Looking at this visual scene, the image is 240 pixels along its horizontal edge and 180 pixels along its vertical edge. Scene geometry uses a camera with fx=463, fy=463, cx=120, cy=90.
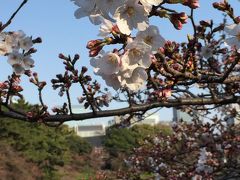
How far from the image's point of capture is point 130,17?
161 centimetres

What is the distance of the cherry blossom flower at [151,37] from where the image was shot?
67.2 inches

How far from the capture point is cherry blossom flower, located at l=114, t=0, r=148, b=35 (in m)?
1.60

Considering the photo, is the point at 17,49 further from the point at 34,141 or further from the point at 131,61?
the point at 34,141

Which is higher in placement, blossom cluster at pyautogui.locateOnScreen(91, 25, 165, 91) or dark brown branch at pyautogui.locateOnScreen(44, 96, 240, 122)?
blossom cluster at pyautogui.locateOnScreen(91, 25, 165, 91)

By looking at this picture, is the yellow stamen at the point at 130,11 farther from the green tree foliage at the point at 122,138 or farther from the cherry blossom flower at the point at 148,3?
the green tree foliage at the point at 122,138

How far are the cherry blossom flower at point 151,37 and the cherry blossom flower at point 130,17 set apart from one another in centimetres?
3

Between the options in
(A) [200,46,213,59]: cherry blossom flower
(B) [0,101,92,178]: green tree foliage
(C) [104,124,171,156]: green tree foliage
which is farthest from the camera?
(C) [104,124,171,156]: green tree foliage

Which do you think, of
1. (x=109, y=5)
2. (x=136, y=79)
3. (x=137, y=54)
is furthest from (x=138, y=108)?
(x=109, y=5)

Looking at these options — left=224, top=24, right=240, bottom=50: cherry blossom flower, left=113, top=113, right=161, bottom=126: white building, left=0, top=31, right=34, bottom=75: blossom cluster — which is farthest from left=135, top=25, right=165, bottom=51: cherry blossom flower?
left=113, top=113, right=161, bottom=126: white building

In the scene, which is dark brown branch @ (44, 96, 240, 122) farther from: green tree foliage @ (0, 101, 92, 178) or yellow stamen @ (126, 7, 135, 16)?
green tree foliage @ (0, 101, 92, 178)

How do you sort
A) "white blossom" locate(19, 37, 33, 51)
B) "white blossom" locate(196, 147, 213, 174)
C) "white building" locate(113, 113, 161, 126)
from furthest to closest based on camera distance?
"white blossom" locate(196, 147, 213, 174), "white building" locate(113, 113, 161, 126), "white blossom" locate(19, 37, 33, 51)

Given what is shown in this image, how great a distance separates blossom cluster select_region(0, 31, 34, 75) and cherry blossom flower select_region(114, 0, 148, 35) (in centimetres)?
129

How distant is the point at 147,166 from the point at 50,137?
20.4 metres

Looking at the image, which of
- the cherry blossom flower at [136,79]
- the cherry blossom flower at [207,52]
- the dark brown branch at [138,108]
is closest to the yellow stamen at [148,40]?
the cherry blossom flower at [136,79]
